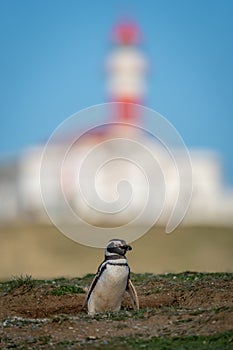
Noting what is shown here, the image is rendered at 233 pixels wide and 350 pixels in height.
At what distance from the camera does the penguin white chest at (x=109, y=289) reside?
1396cm

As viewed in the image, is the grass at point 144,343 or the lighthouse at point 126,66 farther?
the lighthouse at point 126,66

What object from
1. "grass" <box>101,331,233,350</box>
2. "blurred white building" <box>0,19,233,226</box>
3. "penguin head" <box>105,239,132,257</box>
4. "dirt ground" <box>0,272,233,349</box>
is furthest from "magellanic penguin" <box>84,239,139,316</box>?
"blurred white building" <box>0,19,233,226</box>

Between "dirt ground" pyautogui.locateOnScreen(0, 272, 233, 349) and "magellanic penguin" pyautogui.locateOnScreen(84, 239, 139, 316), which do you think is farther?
"magellanic penguin" pyautogui.locateOnScreen(84, 239, 139, 316)

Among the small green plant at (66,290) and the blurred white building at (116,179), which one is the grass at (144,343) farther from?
the blurred white building at (116,179)

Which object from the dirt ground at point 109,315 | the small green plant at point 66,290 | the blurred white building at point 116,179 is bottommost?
the dirt ground at point 109,315

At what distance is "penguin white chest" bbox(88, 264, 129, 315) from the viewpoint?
14.0 meters

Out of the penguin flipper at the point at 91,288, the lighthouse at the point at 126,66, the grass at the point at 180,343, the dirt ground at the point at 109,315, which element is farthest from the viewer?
the lighthouse at the point at 126,66

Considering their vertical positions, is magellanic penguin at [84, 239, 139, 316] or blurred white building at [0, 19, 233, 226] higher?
blurred white building at [0, 19, 233, 226]

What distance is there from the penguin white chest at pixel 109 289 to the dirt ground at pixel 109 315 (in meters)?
0.68

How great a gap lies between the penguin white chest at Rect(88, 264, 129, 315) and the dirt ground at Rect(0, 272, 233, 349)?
0.68 metres

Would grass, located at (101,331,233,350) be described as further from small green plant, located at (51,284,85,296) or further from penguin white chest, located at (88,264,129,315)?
small green plant, located at (51,284,85,296)

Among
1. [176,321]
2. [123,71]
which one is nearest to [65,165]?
[123,71]

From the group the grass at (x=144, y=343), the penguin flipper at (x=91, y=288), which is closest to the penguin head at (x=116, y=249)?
the penguin flipper at (x=91, y=288)

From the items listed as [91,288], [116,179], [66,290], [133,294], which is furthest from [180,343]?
[116,179]
